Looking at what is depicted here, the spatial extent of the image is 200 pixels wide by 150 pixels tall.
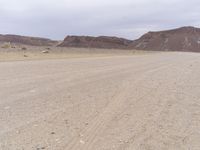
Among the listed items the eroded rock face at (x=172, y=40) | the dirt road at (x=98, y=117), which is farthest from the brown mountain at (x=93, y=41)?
the dirt road at (x=98, y=117)

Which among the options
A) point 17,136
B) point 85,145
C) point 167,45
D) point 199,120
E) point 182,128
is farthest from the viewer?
point 167,45

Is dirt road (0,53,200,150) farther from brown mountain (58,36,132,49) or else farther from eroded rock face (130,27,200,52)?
eroded rock face (130,27,200,52)

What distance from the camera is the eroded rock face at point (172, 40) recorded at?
13700 cm

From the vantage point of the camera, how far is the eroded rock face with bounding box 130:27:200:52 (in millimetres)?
137000

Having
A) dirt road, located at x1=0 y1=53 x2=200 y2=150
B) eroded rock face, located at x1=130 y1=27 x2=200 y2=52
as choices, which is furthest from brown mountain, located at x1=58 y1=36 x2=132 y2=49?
dirt road, located at x1=0 y1=53 x2=200 y2=150

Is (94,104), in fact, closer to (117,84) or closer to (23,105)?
(23,105)

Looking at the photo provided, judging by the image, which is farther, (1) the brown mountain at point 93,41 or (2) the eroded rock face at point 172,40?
(1) the brown mountain at point 93,41

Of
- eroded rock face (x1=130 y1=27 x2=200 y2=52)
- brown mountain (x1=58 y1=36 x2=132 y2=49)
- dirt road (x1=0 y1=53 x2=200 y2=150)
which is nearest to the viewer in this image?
dirt road (x1=0 y1=53 x2=200 y2=150)

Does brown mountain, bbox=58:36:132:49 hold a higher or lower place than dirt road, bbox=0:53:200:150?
lower

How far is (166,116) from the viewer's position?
8797mm

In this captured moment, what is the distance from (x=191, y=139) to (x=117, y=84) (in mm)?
8108

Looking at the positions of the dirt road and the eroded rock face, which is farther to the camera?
the eroded rock face

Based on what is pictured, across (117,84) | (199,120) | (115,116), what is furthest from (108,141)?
(117,84)

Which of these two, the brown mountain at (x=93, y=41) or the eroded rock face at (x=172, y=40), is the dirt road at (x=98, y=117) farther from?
the eroded rock face at (x=172, y=40)
